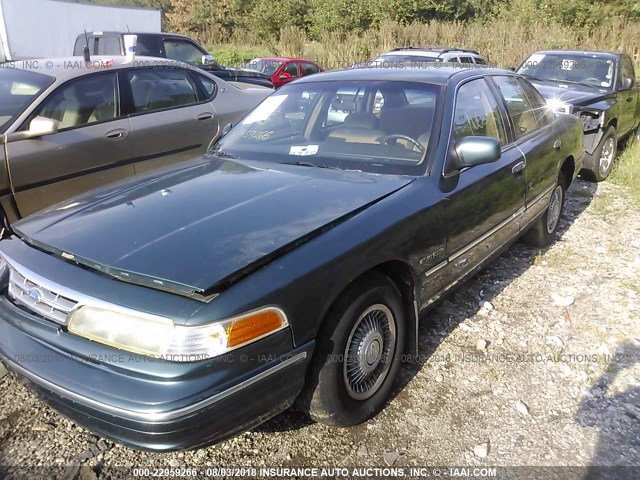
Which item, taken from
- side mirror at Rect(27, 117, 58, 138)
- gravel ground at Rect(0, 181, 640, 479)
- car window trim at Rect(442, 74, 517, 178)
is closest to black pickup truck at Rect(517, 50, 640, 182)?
car window trim at Rect(442, 74, 517, 178)

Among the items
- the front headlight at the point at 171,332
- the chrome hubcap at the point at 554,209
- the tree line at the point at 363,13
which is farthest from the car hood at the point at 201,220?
the tree line at the point at 363,13

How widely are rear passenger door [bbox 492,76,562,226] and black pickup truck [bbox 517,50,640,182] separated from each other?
1.93 m

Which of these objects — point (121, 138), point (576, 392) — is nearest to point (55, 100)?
point (121, 138)

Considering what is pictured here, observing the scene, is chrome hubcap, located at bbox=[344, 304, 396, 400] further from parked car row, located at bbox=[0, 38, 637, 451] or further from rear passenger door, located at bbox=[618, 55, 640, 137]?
rear passenger door, located at bbox=[618, 55, 640, 137]

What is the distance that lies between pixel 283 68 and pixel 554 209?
37.8 feet

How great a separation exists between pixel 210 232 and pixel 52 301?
0.70 metres

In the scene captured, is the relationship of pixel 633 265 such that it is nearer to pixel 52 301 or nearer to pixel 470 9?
pixel 52 301

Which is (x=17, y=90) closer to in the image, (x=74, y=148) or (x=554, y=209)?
(x=74, y=148)

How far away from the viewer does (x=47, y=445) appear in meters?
2.49

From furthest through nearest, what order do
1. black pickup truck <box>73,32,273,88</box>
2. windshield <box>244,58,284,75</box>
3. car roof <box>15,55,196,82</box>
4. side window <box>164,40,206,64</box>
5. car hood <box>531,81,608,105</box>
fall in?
windshield <box>244,58,284,75</box> → side window <box>164,40,206,64</box> → black pickup truck <box>73,32,273,88</box> → car hood <box>531,81,608,105</box> → car roof <box>15,55,196,82</box>

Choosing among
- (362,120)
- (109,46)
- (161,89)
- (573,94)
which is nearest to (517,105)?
(362,120)

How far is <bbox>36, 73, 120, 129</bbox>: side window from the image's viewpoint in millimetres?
4637

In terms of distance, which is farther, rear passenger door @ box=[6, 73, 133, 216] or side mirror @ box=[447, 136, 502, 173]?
rear passenger door @ box=[6, 73, 133, 216]

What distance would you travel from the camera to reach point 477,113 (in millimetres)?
3617
